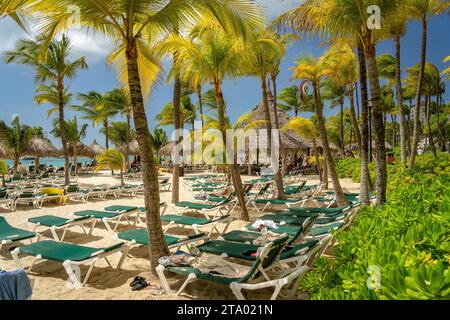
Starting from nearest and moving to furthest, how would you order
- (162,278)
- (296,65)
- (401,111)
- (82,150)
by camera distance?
(162,278) → (296,65) → (401,111) → (82,150)

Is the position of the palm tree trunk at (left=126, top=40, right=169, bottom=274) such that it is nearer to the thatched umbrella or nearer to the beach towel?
the beach towel

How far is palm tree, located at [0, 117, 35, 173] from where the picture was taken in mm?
24905

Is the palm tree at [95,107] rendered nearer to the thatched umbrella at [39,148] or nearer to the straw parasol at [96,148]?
the thatched umbrella at [39,148]

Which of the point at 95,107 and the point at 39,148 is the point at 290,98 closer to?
the point at 95,107

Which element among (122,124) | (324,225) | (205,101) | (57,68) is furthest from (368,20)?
(122,124)


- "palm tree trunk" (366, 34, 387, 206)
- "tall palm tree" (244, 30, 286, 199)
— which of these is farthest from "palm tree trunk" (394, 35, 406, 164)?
"palm tree trunk" (366, 34, 387, 206)

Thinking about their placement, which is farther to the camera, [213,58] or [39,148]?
[39,148]

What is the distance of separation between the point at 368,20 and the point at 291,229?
4312 mm

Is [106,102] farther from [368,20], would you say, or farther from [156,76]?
[368,20]

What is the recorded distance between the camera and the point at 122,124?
47.5 metres

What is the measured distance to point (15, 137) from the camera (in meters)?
25.5

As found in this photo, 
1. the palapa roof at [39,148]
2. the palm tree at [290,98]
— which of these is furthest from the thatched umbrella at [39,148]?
the palm tree at [290,98]

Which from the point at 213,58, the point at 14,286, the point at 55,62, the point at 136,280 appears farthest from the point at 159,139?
the point at 14,286

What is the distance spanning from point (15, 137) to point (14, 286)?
27.2m
